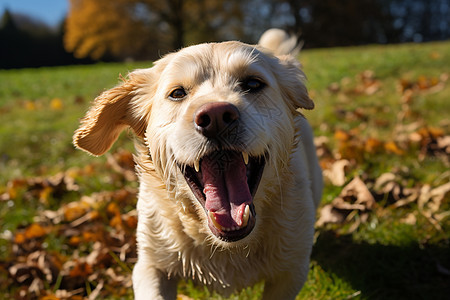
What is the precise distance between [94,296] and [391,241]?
7.49 feet

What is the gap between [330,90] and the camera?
26.4ft

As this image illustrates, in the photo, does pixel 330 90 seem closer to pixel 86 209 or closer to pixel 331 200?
pixel 331 200

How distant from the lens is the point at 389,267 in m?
3.03

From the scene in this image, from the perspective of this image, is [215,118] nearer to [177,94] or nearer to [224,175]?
[224,175]

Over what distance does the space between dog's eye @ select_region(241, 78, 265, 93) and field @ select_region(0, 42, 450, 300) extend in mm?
1405

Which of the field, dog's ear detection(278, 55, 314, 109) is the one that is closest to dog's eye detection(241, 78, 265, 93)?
dog's ear detection(278, 55, 314, 109)

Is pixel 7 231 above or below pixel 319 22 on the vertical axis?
above

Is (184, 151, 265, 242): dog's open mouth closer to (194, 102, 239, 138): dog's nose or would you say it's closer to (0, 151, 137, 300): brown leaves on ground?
(194, 102, 239, 138): dog's nose

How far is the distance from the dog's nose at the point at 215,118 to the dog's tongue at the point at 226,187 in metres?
0.20

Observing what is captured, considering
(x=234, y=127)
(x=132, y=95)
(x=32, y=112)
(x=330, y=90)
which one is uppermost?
(x=234, y=127)

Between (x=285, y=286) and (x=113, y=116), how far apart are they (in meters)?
1.53

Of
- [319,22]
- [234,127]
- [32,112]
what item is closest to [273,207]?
[234,127]

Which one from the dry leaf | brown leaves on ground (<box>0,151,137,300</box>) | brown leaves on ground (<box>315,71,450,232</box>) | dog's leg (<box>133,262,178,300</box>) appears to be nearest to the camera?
dog's leg (<box>133,262,178,300</box>)

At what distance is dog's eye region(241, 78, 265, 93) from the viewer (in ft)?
7.72
